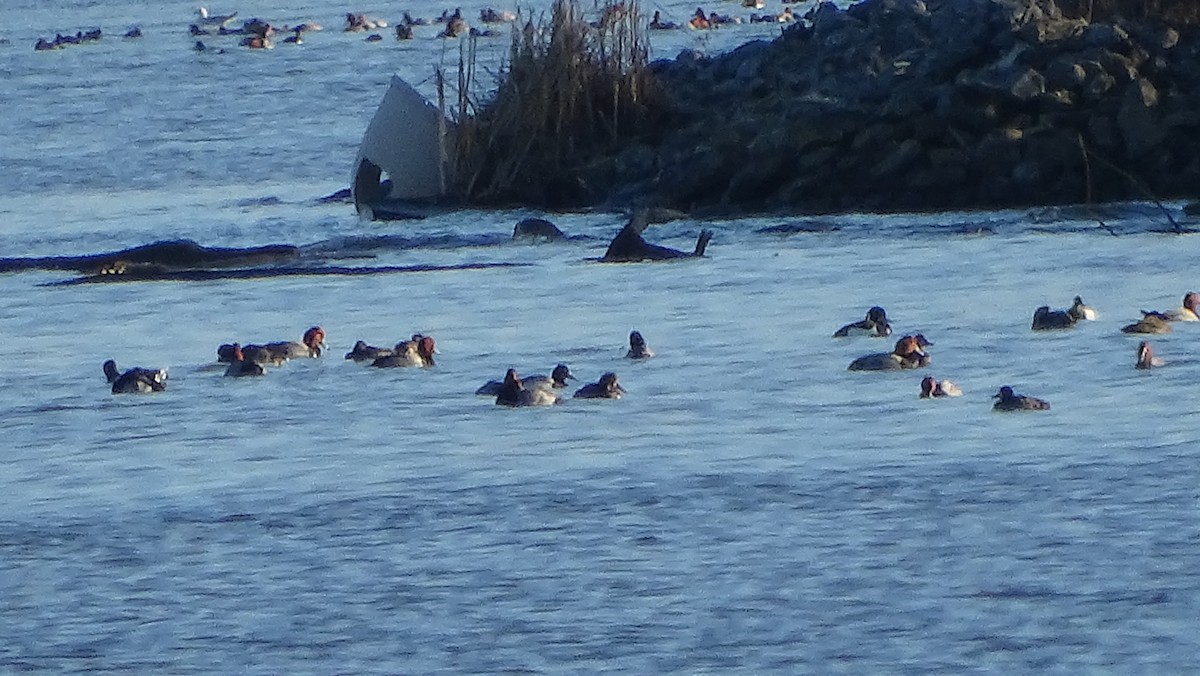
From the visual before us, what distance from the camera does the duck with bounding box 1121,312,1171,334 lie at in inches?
440

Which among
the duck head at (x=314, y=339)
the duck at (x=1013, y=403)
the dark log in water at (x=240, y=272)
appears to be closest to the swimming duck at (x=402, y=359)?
the duck head at (x=314, y=339)

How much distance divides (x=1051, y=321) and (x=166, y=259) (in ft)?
19.7

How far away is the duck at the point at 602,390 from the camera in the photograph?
10273 millimetres

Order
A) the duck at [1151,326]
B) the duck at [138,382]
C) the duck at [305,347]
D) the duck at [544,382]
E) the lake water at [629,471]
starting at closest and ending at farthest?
the lake water at [629,471] < the duck at [544,382] < the duck at [138,382] < the duck at [1151,326] < the duck at [305,347]

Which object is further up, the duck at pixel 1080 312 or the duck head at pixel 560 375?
the duck at pixel 1080 312

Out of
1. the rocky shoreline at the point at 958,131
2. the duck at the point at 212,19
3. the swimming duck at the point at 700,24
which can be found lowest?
the rocky shoreline at the point at 958,131

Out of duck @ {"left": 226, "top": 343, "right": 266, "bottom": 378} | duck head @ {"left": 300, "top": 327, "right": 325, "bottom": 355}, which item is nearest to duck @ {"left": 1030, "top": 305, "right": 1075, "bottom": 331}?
duck head @ {"left": 300, "top": 327, "right": 325, "bottom": 355}

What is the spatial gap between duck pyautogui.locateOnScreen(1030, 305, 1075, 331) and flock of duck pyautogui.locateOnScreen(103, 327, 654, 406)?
1.70 meters

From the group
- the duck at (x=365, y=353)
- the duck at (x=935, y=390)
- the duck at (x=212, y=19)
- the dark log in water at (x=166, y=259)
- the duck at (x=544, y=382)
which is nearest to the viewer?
the duck at (x=935, y=390)

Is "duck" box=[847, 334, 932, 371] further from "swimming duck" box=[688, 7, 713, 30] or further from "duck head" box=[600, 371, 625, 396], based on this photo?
"swimming duck" box=[688, 7, 713, 30]

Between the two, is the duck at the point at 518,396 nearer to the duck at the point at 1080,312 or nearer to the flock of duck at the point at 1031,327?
the flock of duck at the point at 1031,327

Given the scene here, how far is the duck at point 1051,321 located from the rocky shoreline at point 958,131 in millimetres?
5476

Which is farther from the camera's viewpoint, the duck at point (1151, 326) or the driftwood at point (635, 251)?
the driftwood at point (635, 251)

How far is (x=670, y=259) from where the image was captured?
49.3 feet
